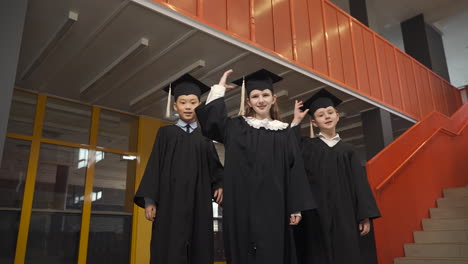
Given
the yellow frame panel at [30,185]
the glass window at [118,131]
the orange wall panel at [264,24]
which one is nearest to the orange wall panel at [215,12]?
the orange wall panel at [264,24]

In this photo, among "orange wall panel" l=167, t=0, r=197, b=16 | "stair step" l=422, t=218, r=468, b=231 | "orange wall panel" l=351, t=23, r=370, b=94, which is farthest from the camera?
"orange wall panel" l=351, t=23, r=370, b=94

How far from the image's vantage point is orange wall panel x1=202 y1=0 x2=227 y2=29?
4.59 metres

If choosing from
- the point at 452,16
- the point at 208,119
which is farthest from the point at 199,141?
the point at 452,16

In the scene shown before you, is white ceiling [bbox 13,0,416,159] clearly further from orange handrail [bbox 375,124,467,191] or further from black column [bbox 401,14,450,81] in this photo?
black column [bbox 401,14,450,81]

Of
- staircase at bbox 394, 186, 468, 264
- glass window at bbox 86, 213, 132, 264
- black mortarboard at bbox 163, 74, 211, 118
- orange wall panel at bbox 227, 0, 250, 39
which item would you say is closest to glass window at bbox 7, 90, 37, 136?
glass window at bbox 86, 213, 132, 264

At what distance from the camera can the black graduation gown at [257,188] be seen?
2391 mm

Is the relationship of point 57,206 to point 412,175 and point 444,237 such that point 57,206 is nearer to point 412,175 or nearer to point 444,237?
point 412,175

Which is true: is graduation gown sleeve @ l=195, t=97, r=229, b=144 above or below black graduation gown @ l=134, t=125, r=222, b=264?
above

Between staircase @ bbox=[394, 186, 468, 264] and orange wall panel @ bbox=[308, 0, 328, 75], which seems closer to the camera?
staircase @ bbox=[394, 186, 468, 264]

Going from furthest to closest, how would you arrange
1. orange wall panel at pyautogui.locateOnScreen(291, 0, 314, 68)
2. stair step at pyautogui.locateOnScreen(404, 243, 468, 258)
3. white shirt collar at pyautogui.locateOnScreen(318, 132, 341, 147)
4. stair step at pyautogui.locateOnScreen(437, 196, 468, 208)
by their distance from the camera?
orange wall panel at pyautogui.locateOnScreen(291, 0, 314, 68)
stair step at pyautogui.locateOnScreen(437, 196, 468, 208)
stair step at pyautogui.locateOnScreen(404, 243, 468, 258)
white shirt collar at pyautogui.locateOnScreen(318, 132, 341, 147)

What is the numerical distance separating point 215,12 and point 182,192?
8.77ft

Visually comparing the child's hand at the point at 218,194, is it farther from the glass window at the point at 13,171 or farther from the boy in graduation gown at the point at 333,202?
the glass window at the point at 13,171

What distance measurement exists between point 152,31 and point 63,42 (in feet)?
4.07

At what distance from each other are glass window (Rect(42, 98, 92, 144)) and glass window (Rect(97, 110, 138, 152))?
276 mm
